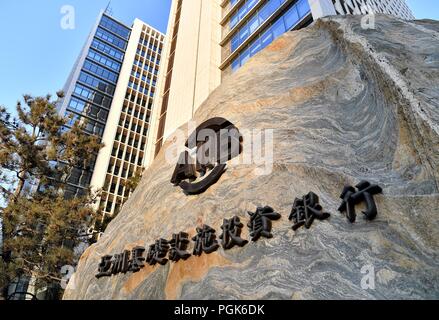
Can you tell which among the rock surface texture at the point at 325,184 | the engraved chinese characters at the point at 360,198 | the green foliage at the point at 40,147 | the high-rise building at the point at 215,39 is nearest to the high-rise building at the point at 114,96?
the high-rise building at the point at 215,39

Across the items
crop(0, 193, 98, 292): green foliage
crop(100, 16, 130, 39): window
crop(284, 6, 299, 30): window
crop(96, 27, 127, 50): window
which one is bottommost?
crop(0, 193, 98, 292): green foliage

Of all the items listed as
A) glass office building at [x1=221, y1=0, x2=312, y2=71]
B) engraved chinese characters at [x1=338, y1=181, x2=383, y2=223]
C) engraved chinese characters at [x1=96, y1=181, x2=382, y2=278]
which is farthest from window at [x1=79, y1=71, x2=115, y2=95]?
engraved chinese characters at [x1=338, y1=181, x2=383, y2=223]

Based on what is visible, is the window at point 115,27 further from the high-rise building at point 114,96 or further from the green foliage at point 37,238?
the green foliage at point 37,238

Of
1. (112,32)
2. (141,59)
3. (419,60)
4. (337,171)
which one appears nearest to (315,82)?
(419,60)

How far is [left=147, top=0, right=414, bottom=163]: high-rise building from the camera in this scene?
13547 mm

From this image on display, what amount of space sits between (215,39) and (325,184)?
16.0 meters

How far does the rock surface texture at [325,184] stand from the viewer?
2.79 meters

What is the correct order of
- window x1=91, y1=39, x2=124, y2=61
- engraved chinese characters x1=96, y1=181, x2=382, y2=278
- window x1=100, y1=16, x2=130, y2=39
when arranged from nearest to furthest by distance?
engraved chinese characters x1=96, y1=181, x2=382, y2=278
window x1=91, y1=39, x2=124, y2=61
window x1=100, y1=16, x2=130, y2=39

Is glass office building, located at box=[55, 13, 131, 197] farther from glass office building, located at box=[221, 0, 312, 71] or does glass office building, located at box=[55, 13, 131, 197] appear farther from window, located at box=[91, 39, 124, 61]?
glass office building, located at box=[221, 0, 312, 71]

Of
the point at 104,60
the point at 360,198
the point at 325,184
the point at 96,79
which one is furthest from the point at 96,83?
the point at 360,198

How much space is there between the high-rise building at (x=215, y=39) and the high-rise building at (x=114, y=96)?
15.1 meters

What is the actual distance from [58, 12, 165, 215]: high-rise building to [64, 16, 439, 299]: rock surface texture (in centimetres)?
2738

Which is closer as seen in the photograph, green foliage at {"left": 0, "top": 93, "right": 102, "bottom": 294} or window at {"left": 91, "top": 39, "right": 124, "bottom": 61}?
green foliage at {"left": 0, "top": 93, "right": 102, "bottom": 294}

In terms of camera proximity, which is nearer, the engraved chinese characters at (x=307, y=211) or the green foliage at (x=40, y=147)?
the engraved chinese characters at (x=307, y=211)
